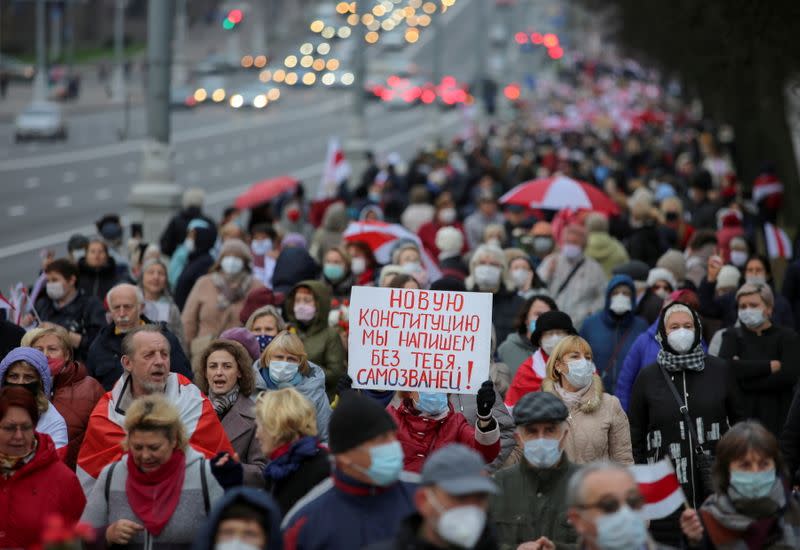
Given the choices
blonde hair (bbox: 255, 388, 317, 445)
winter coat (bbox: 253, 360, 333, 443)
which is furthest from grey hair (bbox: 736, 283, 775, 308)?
blonde hair (bbox: 255, 388, 317, 445)

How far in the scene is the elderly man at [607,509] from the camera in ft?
18.8

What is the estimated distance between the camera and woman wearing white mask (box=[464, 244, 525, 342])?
12477 mm

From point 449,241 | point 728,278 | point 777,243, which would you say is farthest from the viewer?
point 777,243

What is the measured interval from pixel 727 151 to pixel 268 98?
3243cm

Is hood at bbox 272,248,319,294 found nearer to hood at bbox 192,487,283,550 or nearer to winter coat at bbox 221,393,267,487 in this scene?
winter coat at bbox 221,393,267,487

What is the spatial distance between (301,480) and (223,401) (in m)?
1.70

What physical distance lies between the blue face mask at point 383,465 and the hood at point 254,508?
35cm

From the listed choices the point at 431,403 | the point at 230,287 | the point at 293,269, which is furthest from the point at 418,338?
the point at 293,269

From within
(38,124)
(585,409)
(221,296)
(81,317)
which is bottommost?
(585,409)

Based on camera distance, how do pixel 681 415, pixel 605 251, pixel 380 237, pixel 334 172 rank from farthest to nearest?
pixel 334 172, pixel 380 237, pixel 605 251, pixel 681 415

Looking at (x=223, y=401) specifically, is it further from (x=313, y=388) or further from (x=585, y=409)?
(x=585, y=409)

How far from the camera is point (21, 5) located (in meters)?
91.2

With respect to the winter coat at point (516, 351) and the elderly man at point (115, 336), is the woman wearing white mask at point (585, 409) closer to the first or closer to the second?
the winter coat at point (516, 351)

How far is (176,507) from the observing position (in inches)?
276
